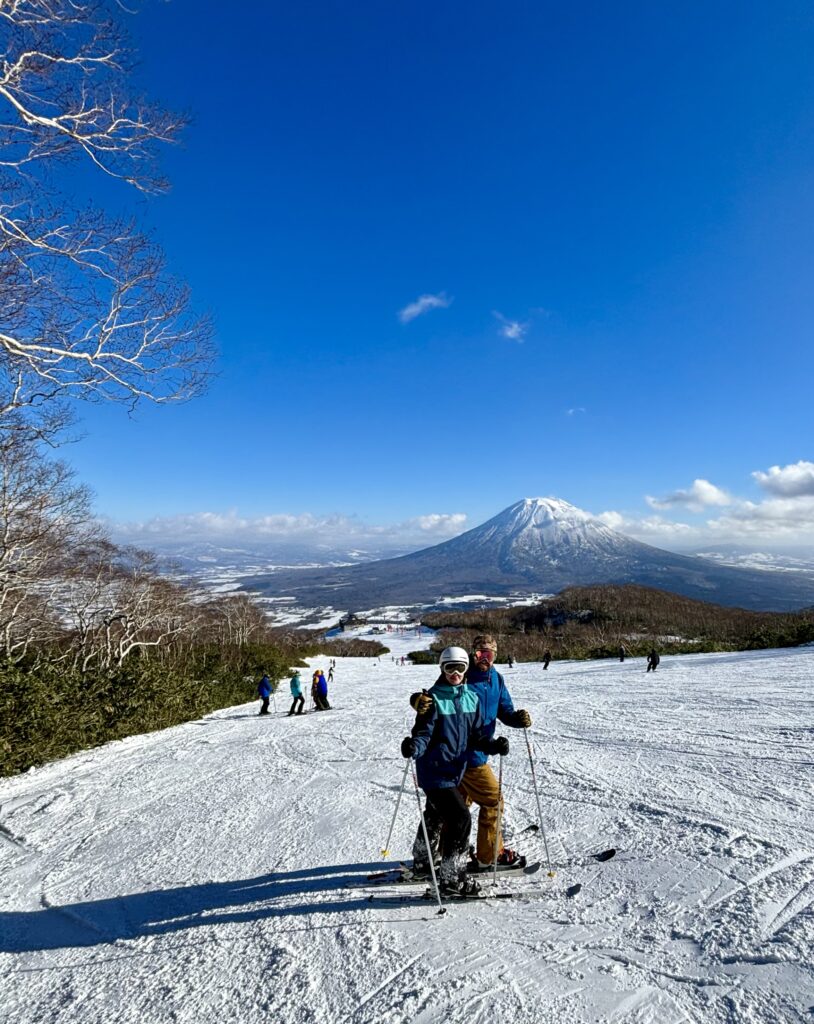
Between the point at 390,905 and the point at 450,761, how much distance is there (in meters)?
1.19

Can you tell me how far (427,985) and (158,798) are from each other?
18.7ft

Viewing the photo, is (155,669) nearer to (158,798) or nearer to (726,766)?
(158,798)

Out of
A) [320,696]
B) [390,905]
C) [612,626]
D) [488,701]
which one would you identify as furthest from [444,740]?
[612,626]

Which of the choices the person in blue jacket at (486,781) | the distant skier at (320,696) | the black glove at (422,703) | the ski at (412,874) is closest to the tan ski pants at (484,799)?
the person in blue jacket at (486,781)

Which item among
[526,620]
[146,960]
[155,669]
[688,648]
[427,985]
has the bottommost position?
[526,620]

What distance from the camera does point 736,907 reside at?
3279 mm

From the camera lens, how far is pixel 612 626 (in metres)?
55.0

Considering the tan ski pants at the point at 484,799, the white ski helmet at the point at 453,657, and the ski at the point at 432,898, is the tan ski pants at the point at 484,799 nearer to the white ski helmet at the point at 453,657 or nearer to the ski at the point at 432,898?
the ski at the point at 432,898

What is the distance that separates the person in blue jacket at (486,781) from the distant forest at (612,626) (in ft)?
93.9

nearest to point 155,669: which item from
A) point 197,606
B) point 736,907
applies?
point 736,907

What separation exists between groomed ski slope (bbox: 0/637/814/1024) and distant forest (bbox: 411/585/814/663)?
87.0ft

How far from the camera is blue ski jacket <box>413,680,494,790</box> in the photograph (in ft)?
11.8

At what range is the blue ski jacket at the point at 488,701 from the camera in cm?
382

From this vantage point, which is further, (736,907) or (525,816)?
(525,816)
